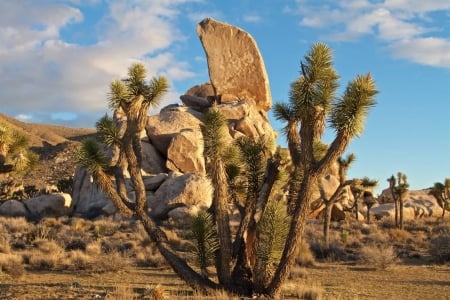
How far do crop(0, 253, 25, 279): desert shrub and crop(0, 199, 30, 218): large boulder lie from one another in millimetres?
16240

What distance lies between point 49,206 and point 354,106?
27.2 m

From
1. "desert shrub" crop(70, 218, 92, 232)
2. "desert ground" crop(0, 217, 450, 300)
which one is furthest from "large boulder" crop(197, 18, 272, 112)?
"desert ground" crop(0, 217, 450, 300)

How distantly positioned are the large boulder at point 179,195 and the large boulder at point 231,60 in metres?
12.7

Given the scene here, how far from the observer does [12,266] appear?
563 inches

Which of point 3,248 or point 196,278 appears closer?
point 196,278

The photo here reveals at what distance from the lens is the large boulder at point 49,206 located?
1298 inches

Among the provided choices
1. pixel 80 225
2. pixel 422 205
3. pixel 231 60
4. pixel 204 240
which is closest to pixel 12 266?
pixel 204 240

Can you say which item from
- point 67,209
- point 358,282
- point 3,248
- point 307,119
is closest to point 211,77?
point 67,209

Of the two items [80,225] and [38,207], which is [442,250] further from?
[38,207]

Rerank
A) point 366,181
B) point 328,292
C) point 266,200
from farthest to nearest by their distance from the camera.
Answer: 1. point 366,181
2. point 328,292
3. point 266,200

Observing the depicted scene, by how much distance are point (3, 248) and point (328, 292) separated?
12.0m

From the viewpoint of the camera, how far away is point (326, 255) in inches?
827

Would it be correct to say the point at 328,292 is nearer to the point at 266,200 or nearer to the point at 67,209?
the point at 266,200

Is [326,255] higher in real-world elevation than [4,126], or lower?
lower
